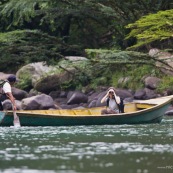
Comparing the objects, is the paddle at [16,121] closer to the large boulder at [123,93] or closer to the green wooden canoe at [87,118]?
the green wooden canoe at [87,118]

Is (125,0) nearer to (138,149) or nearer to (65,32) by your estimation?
(65,32)

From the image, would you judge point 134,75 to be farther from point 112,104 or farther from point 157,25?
point 112,104

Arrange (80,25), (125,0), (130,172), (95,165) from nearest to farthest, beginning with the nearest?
(130,172) → (95,165) → (125,0) → (80,25)

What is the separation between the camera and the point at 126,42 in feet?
99.3

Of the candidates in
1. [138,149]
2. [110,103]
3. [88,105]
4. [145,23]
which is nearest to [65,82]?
[88,105]

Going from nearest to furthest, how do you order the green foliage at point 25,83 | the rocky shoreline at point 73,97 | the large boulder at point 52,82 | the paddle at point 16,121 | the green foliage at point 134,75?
the paddle at point 16,121 → the rocky shoreline at point 73,97 → the green foliage at point 134,75 → the large boulder at point 52,82 → the green foliage at point 25,83

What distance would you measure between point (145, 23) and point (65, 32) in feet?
39.3

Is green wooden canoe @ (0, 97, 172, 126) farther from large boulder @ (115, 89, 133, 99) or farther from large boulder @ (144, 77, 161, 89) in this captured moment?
large boulder @ (144, 77, 161, 89)

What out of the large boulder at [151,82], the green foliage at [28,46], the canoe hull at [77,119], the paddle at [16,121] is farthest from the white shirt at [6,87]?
the large boulder at [151,82]

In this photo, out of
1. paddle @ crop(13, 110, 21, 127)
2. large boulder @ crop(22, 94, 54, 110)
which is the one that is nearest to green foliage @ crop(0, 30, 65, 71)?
large boulder @ crop(22, 94, 54, 110)

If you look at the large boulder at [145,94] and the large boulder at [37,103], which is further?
the large boulder at [145,94]

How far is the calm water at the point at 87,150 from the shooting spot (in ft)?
35.3

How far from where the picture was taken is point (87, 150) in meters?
12.8

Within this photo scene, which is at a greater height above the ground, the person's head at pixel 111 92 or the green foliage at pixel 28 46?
the green foliage at pixel 28 46
